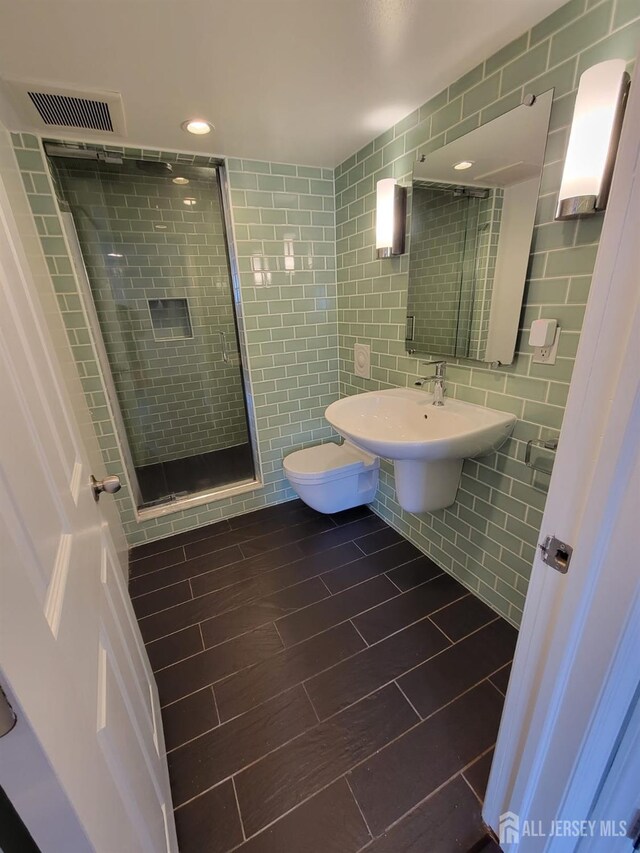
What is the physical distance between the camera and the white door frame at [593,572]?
492mm

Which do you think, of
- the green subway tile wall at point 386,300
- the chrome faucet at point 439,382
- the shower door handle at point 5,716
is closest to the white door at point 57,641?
the shower door handle at point 5,716

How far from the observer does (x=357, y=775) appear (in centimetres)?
111

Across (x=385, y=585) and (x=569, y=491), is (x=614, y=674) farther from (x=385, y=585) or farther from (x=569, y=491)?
(x=385, y=585)

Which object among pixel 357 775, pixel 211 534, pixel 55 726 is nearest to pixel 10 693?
pixel 55 726

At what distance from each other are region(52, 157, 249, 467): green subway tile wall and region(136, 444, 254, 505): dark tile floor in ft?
0.32

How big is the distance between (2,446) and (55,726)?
35 centimetres

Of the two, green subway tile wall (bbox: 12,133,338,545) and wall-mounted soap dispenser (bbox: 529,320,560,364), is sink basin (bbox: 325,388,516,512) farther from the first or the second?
green subway tile wall (bbox: 12,133,338,545)

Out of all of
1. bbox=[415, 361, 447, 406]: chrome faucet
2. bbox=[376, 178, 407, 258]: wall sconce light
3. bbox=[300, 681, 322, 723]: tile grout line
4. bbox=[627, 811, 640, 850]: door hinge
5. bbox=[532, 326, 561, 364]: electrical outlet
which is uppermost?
bbox=[376, 178, 407, 258]: wall sconce light

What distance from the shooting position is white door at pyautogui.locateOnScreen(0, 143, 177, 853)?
38cm

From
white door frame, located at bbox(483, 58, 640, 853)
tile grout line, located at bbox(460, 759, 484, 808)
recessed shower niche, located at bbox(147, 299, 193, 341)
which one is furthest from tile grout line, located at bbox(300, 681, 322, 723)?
recessed shower niche, located at bbox(147, 299, 193, 341)

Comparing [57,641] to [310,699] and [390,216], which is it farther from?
[390,216]

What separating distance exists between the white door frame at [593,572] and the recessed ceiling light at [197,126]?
1.70m

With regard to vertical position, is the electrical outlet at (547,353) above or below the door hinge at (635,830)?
above

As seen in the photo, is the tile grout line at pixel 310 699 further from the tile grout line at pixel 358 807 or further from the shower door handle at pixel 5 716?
the shower door handle at pixel 5 716
